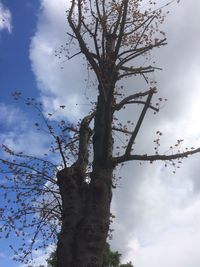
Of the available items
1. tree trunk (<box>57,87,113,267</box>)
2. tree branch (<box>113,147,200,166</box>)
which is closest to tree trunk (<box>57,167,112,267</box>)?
tree trunk (<box>57,87,113,267</box>)

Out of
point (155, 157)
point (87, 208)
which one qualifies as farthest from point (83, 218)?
point (155, 157)

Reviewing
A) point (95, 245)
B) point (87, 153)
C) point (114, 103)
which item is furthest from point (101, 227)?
point (114, 103)

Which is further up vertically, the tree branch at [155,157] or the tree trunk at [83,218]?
the tree branch at [155,157]

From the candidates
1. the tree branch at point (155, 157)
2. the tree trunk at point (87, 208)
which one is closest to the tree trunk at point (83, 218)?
the tree trunk at point (87, 208)

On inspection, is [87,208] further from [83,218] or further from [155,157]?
[155,157]

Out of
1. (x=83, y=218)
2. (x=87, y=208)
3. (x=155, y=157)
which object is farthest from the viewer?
(x=155, y=157)

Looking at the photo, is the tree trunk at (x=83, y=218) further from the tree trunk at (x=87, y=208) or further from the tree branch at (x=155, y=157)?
the tree branch at (x=155, y=157)

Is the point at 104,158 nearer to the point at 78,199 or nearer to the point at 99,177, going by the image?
the point at 99,177

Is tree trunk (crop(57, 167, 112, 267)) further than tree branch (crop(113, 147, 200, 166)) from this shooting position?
No

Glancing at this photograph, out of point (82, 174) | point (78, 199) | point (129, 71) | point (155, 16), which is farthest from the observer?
point (129, 71)

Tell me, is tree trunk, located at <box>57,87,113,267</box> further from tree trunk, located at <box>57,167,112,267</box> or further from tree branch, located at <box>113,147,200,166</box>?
tree branch, located at <box>113,147,200,166</box>

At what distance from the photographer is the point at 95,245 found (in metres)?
7.71

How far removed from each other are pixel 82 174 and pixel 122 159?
1091 mm

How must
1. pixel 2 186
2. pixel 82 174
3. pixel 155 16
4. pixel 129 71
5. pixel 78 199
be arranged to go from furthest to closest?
pixel 129 71 < pixel 155 16 < pixel 2 186 < pixel 82 174 < pixel 78 199
